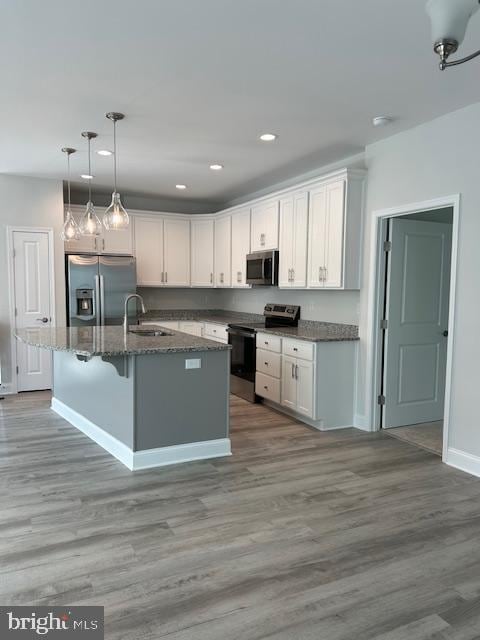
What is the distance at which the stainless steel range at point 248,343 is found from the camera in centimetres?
543

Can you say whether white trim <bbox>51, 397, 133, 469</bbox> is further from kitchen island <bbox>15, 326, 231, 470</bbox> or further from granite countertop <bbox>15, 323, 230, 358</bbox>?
granite countertop <bbox>15, 323, 230, 358</bbox>

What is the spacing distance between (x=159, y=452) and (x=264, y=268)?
2702 millimetres

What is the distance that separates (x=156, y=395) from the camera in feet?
11.4

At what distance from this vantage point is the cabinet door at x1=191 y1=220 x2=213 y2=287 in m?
6.85

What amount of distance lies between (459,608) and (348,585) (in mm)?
469

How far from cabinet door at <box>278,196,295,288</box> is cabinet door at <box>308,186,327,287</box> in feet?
1.10

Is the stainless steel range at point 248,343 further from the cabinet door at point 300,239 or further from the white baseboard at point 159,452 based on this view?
the white baseboard at point 159,452

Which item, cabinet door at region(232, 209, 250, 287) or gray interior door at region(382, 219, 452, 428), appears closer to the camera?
gray interior door at region(382, 219, 452, 428)

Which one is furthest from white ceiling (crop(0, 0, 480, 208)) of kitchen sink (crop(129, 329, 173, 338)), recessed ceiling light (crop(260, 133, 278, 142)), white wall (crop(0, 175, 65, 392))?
kitchen sink (crop(129, 329, 173, 338))

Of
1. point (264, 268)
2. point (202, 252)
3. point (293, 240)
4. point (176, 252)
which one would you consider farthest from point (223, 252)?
point (293, 240)

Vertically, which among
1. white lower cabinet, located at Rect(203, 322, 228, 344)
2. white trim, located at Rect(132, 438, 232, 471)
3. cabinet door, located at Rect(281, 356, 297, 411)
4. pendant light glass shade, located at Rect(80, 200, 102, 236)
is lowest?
white trim, located at Rect(132, 438, 232, 471)

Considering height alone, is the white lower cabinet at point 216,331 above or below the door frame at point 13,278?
below

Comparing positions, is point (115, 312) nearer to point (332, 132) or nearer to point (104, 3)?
point (332, 132)

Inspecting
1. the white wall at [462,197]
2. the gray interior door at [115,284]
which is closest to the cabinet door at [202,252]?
the gray interior door at [115,284]
